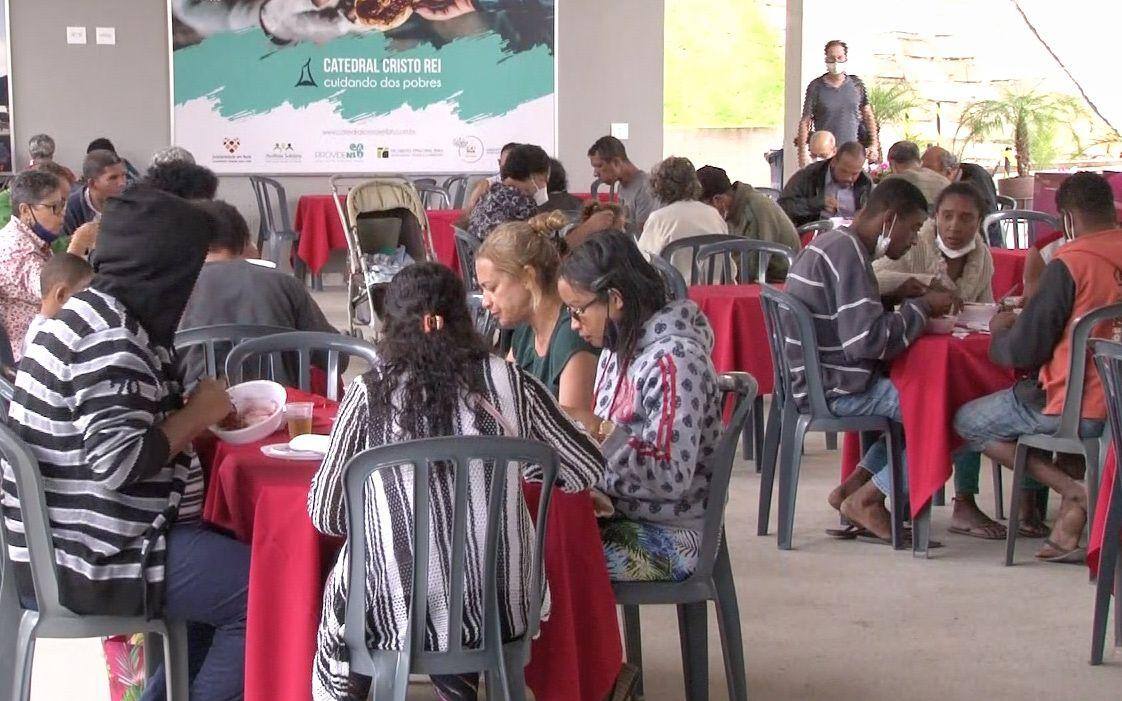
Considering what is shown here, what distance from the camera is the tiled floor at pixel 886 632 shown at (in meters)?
3.50

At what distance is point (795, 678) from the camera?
3.56 metres

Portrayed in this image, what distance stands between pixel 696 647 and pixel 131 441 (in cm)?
119

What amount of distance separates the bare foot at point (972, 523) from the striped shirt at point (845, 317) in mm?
606

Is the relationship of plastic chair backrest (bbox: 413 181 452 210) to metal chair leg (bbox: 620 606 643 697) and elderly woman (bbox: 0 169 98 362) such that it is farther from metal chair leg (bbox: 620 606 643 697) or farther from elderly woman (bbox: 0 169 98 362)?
metal chair leg (bbox: 620 606 643 697)

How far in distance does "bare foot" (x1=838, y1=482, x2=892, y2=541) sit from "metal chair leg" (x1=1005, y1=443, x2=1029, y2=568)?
1.22 feet

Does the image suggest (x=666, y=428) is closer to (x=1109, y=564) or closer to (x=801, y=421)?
(x=1109, y=564)

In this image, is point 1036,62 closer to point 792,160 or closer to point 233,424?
point 792,160

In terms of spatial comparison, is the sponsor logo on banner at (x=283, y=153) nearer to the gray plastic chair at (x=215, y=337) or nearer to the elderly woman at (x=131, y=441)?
the gray plastic chair at (x=215, y=337)

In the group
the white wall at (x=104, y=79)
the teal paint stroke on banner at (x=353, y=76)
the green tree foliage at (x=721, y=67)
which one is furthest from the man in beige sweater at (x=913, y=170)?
the green tree foliage at (x=721, y=67)

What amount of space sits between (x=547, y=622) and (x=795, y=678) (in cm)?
113

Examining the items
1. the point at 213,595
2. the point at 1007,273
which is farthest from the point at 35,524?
the point at 1007,273

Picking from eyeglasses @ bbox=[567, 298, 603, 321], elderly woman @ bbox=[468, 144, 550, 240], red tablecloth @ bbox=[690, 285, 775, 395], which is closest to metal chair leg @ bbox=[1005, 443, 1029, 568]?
red tablecloth @ bbox=[690, 285, 775, 395]

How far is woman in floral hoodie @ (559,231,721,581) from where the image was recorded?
2916 mm

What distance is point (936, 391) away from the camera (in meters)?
4.34
